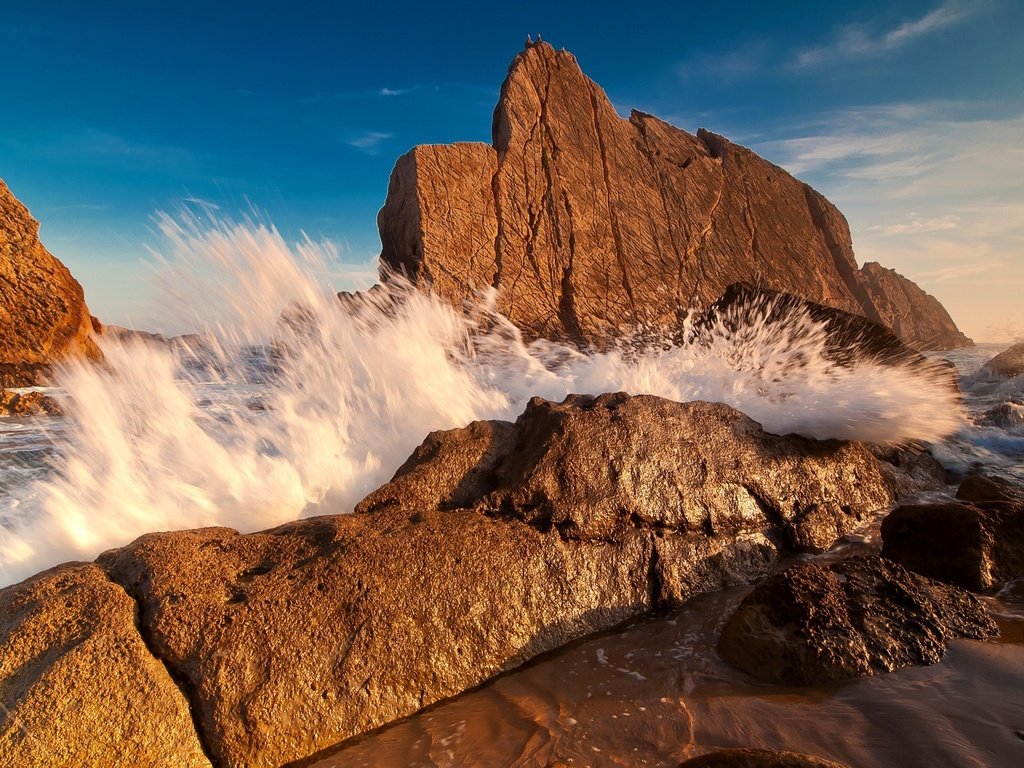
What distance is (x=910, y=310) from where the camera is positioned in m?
30.2

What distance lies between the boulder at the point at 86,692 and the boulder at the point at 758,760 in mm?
1394

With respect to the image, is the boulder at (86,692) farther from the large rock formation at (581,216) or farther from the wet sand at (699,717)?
the large rock formation at (581,216)

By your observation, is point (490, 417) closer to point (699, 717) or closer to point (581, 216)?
point (699, 717)

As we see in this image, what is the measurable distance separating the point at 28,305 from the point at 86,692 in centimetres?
1058

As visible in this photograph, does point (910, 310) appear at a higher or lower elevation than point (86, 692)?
higher

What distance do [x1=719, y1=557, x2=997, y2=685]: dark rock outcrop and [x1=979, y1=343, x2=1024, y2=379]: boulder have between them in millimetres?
11600

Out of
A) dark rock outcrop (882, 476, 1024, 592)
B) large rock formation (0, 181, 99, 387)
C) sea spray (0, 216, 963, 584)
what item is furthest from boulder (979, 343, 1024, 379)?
large rock formation (0, 181, 99, 387)

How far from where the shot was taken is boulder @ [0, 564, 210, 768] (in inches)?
57.6

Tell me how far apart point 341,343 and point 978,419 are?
21.5 ft

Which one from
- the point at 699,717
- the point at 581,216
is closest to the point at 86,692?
the point at 699,717

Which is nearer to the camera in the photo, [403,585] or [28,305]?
[403,585]

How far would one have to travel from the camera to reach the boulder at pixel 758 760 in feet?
4.01

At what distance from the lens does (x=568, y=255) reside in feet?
45.2

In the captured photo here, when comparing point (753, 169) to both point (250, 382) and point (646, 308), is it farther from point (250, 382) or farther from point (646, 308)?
point (250, 382)
